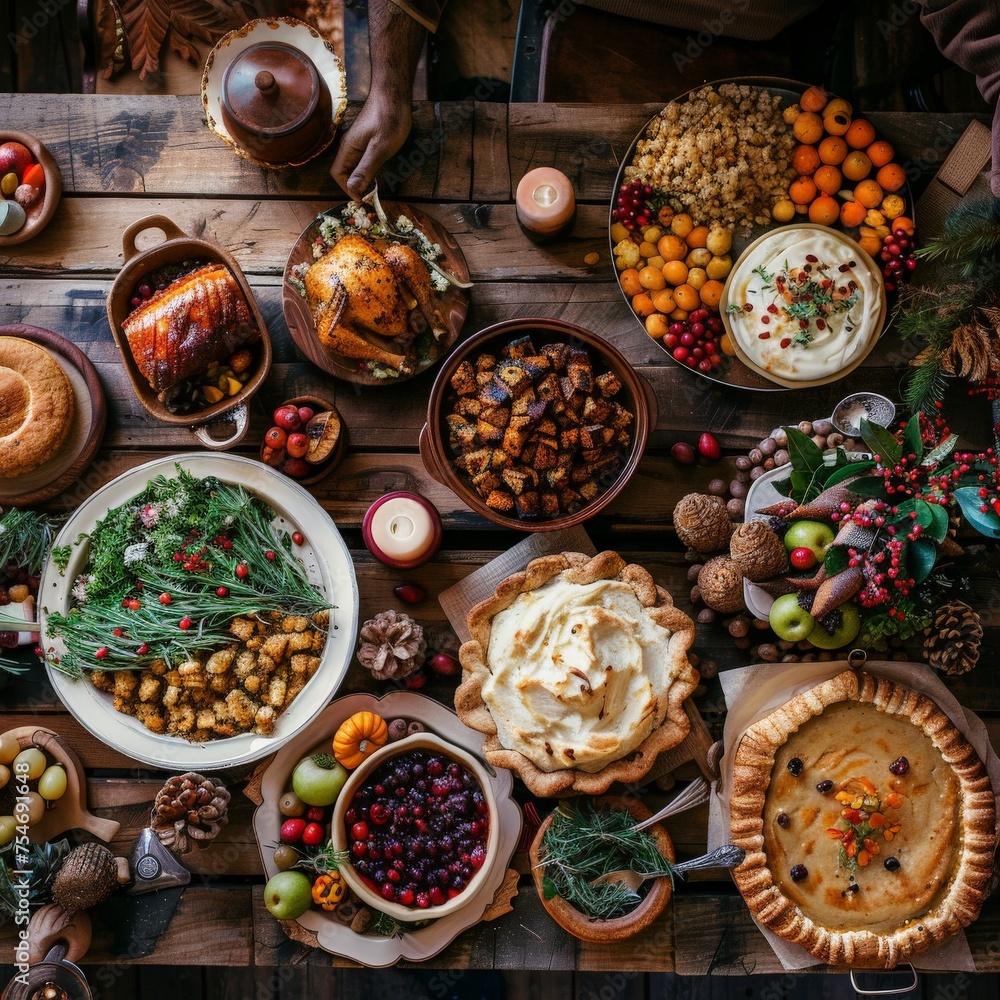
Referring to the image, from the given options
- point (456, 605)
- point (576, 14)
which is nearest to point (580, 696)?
point (456, 605)

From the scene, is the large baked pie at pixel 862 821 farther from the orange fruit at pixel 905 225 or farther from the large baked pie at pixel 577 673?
the orange fruit at pixel 905 225

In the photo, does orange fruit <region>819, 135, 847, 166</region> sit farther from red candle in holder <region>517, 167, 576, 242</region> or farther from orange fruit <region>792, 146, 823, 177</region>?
red candle in holder <region>517, 167, 576, 242</region>

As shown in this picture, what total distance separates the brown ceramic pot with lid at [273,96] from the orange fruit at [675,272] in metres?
1.05

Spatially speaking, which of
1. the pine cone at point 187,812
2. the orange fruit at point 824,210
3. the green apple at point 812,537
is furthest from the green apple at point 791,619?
the pine cone at point 187,812

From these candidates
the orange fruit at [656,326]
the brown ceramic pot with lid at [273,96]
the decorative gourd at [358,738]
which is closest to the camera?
the brown ceramic pot with lid at [273,96]

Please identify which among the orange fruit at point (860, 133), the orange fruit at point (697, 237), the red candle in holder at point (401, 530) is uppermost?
the orange fruit at point (860, 133)

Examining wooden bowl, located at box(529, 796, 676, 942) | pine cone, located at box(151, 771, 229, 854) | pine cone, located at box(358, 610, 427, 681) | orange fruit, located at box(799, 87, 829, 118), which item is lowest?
wooden bowl, located at box(529, 796, 676, 942)

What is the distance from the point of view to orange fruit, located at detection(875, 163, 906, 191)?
2.42 meters

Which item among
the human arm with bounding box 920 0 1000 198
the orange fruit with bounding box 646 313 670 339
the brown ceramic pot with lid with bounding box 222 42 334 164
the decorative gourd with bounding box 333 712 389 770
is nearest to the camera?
the human arm with bounding box 920 0 1000 198

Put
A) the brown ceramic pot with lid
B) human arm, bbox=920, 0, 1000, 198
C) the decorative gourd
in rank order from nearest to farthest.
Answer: human arm, bbox=920, 0, 1000, 198, the brown ceramic pot with lid, the decorative gourd

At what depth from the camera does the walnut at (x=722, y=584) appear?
237 centimetres

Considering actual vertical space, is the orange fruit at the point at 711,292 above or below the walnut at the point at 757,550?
above

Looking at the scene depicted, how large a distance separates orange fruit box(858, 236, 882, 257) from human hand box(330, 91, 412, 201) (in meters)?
1.31

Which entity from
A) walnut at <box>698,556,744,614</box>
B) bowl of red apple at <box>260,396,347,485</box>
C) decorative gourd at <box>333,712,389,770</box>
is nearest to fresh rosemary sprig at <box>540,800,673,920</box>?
decorative gourd at <box>333,712,389,770</box>
